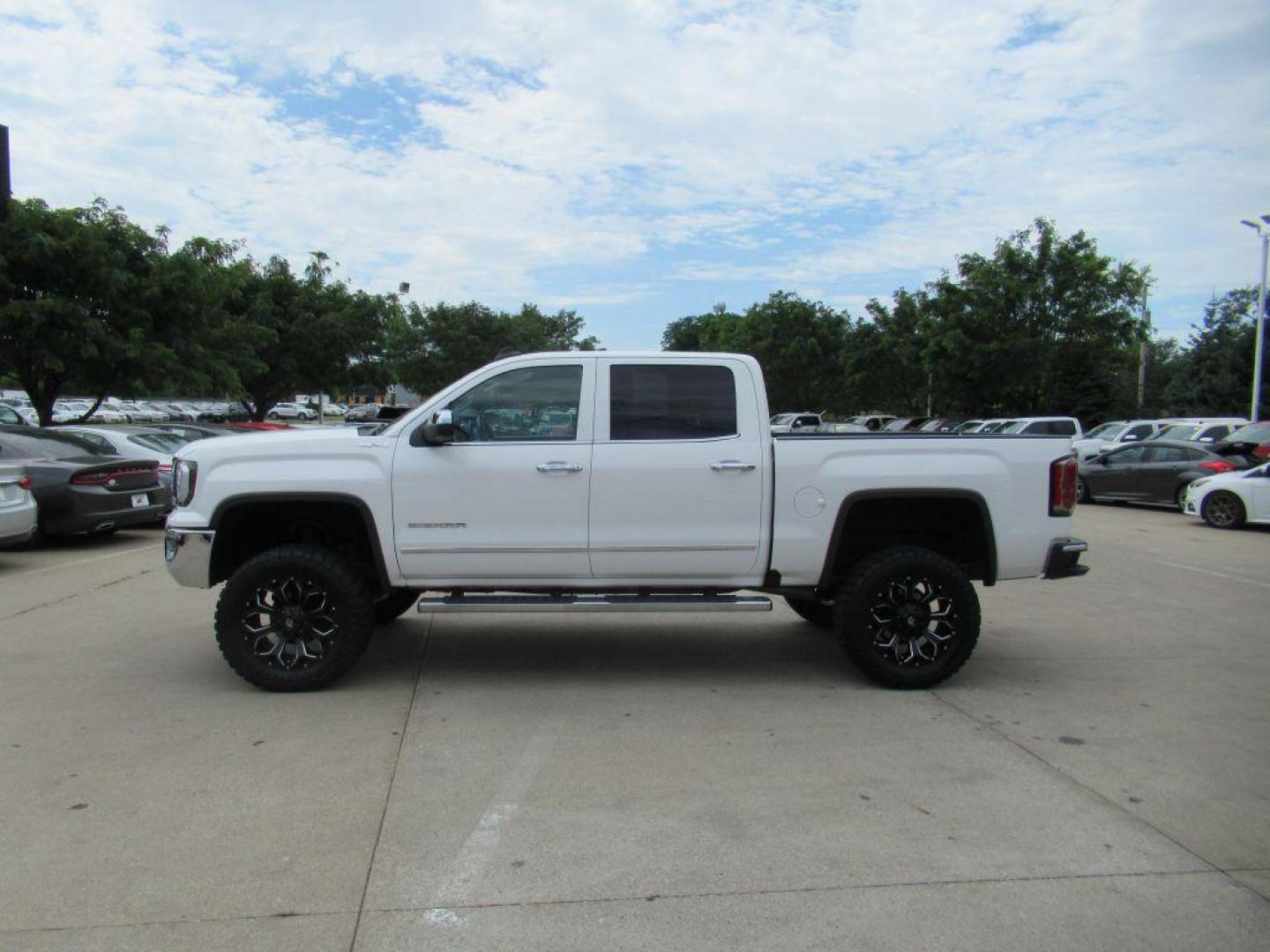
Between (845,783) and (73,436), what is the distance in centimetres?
1246

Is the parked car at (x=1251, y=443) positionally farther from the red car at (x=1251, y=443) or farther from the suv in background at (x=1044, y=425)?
the suv in background at (x=1044, y=425)

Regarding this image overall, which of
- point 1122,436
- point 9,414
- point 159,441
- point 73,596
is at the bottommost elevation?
point 73,596

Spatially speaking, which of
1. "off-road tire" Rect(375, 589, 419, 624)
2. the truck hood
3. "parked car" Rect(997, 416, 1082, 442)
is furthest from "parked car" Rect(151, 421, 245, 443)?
"parked car" Rect(997, 416, 1082, 442)

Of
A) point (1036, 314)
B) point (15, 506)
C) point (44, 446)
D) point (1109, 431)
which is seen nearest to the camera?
point (15, 506)

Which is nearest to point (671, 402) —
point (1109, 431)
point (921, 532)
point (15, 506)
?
point (921, 532)

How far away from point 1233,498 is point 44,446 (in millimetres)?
17144

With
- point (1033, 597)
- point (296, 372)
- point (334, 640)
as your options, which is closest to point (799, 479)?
point (334, 640)

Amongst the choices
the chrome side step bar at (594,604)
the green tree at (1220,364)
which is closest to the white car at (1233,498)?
the chrome side step bar at (594,604)

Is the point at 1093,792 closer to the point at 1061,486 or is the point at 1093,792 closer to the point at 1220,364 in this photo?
the point at 1061,486

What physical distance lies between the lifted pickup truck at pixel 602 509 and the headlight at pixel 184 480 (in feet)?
0.05

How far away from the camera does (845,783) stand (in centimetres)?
470

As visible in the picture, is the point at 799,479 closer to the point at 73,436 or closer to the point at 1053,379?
the point at 73,436

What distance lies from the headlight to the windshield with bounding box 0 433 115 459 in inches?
307

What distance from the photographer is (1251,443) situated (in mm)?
19156
